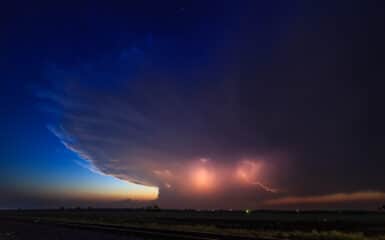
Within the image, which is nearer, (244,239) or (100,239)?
(244,239)

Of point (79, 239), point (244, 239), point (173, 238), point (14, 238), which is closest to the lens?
point (244, 239)

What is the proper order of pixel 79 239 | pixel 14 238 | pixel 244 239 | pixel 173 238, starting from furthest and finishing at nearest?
1. pixel 14 238
2. pixel 79 239
3. pixel 173 238
4. pixel 244 239

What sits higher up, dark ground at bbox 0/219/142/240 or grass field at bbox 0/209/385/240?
grass field at bbox 0/209/385/240

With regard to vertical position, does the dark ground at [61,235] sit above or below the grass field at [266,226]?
below

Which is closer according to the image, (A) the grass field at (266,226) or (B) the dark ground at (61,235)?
(B) the dark ground at (61,235)

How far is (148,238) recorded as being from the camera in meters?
30.5

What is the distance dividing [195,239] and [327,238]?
11525 mm

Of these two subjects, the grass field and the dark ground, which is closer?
the dark ground

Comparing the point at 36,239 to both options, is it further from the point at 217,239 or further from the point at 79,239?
the point at 217,239

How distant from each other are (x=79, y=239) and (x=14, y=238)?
22.3 ft

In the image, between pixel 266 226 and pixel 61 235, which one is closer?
pixel 61 235

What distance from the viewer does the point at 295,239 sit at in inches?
1160

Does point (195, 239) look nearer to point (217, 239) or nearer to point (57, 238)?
point (217, 239)

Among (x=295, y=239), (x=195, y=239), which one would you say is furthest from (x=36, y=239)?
(x=295, y=239)
